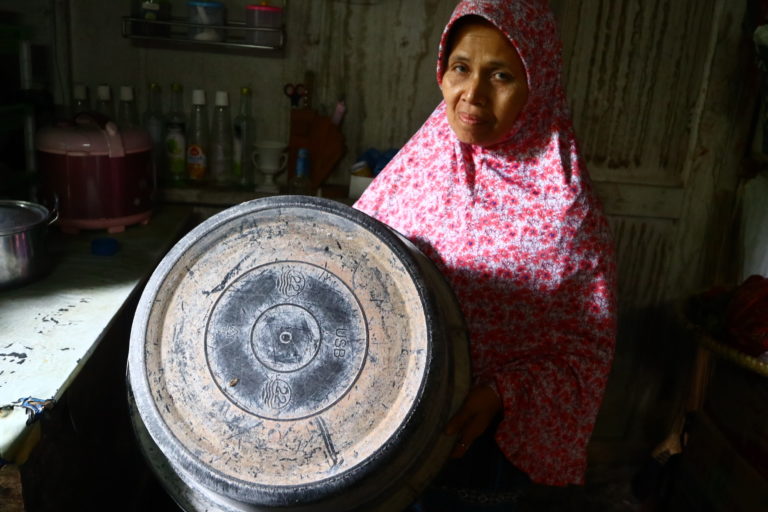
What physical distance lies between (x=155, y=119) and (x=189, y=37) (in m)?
0.32

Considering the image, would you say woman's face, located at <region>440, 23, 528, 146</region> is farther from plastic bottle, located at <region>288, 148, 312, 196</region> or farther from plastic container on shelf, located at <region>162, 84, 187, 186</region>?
plastic container on shelf, located at <region>162, 84, 187, 186</region>

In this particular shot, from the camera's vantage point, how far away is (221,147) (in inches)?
92.4

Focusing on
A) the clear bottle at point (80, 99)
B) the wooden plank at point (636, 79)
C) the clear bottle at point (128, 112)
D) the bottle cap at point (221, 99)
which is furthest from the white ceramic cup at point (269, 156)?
the wooden plank at point (636, 79)

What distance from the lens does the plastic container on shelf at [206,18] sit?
210 cm

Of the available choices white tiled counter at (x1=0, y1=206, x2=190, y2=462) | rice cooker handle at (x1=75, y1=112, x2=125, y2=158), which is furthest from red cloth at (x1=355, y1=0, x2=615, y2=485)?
rice cooker handle at (x1=75, y1=112, x2=125, y2=158)

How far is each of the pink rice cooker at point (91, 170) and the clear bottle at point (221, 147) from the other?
0.37m

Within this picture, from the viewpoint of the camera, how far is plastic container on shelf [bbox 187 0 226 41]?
2102mm

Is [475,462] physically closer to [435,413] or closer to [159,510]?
[435,413]

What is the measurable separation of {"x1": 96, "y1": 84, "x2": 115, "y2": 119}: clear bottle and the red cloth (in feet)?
4.59

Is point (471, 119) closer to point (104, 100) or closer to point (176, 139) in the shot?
point (176, 139)

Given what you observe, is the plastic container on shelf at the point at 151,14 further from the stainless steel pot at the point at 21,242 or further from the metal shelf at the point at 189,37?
the stainless steel pot at the point at 21,242

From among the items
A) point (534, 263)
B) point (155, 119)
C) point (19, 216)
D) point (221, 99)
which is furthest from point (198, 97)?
point (534, 263)

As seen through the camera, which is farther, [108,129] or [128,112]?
[128,112]

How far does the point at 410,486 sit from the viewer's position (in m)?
1.02
